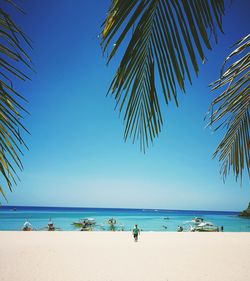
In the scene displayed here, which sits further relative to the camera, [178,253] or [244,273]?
[178,253]

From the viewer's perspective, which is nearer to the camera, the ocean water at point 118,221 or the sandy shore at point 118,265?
the sandy shore at point 118,265

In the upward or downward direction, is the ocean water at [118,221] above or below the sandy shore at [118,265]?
below

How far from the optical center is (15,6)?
1.22 m

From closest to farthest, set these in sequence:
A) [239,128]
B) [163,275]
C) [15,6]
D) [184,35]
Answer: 1. [184,35]
2. [15,6]
3. [239,128]
4. [163,275]

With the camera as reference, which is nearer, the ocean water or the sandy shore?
the sandy shore

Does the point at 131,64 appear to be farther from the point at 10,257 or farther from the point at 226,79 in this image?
the point at 10,257

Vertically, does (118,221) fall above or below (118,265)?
below

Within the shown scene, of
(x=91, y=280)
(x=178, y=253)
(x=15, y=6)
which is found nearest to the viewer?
(x=15, y=6)

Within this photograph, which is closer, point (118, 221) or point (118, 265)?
point (118, 265)

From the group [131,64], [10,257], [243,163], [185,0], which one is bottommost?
[10,257]

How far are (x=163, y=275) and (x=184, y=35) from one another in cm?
917

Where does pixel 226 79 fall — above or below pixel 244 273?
above

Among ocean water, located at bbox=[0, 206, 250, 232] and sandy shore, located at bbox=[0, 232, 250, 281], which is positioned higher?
sandy shore, located at bbox=[0, 232, 250, 281]

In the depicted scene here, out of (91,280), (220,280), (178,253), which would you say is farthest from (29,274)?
(178,253)
